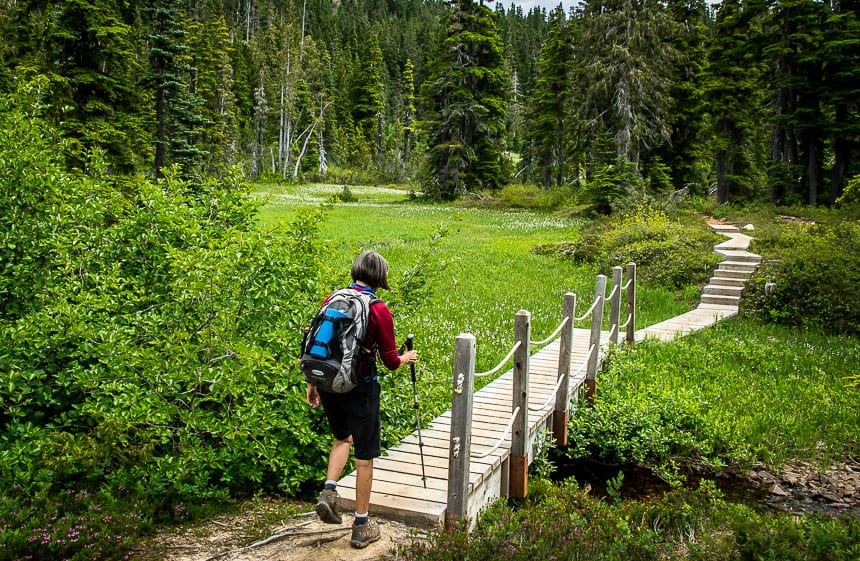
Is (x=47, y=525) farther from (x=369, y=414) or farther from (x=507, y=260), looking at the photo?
(x=507, y=260)

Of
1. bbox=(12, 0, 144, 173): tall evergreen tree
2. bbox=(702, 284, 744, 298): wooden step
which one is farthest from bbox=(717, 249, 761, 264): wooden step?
bbox=(12, 0, 144, 173): tall evergreen tree

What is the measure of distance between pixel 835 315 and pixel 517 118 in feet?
306

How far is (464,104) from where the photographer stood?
46.8 m

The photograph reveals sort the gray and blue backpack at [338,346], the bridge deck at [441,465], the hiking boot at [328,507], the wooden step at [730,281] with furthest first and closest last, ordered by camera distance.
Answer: the wooden step at [730,281], the bridge deck at [441,465], the hiking boot at [328,507], the gray and blue backpack at [338,346]

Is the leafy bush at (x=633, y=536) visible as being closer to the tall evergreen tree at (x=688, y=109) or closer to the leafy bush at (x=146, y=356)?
the leafy bush at (x=146, y=356)

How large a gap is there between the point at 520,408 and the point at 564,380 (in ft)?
6.35

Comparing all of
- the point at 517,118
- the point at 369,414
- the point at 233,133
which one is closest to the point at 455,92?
the point at 233,133

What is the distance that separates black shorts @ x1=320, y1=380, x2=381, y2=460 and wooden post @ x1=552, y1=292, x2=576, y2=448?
350 centimetres

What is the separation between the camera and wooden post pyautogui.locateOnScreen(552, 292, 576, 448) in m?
7.59

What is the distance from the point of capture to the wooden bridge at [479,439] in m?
4.80

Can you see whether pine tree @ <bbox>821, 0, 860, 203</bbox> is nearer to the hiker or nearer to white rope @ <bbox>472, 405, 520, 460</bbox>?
white rope @ <bbox>472, 405, 520, 460</bbox>

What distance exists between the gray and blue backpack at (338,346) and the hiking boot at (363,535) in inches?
42.7

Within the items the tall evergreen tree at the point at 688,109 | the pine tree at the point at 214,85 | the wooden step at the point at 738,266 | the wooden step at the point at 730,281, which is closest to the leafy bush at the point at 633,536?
the wooden step at the point at 730,281

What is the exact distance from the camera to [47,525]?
4715 millimetres
